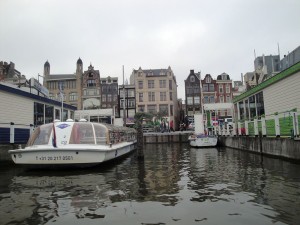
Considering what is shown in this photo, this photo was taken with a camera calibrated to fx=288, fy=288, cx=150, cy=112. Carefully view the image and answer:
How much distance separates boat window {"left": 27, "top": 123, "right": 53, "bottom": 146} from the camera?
1431 centimetres

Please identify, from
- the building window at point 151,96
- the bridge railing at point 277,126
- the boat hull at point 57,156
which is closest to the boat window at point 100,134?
the boat hull at point 57,156

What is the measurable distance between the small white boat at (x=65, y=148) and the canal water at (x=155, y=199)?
151 cm

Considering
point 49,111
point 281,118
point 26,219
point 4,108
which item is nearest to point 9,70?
→ point 49,111

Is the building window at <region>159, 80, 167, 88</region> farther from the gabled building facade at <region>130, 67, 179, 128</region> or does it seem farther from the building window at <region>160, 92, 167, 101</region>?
the building window at <region>160, 92, 167, 101</region>

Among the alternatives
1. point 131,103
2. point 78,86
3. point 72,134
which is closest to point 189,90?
point 131,103

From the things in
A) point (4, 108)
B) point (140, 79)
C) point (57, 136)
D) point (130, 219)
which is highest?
point (140, 79)

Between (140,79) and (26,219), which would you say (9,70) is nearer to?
(140,79)

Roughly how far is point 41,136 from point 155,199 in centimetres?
919

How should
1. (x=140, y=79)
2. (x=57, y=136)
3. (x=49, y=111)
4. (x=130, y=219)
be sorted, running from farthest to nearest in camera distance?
1. (x=140, y=79)
2. (x=49, y=111)
3. (x=57, y=136)
4. (x=130, y=219)

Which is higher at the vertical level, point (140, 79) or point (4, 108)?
point (140, 79)

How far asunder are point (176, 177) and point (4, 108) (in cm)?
1252

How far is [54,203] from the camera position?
728 cm

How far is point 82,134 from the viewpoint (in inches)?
568

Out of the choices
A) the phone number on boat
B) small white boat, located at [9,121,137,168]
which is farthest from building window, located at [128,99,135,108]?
the phone number on boat
